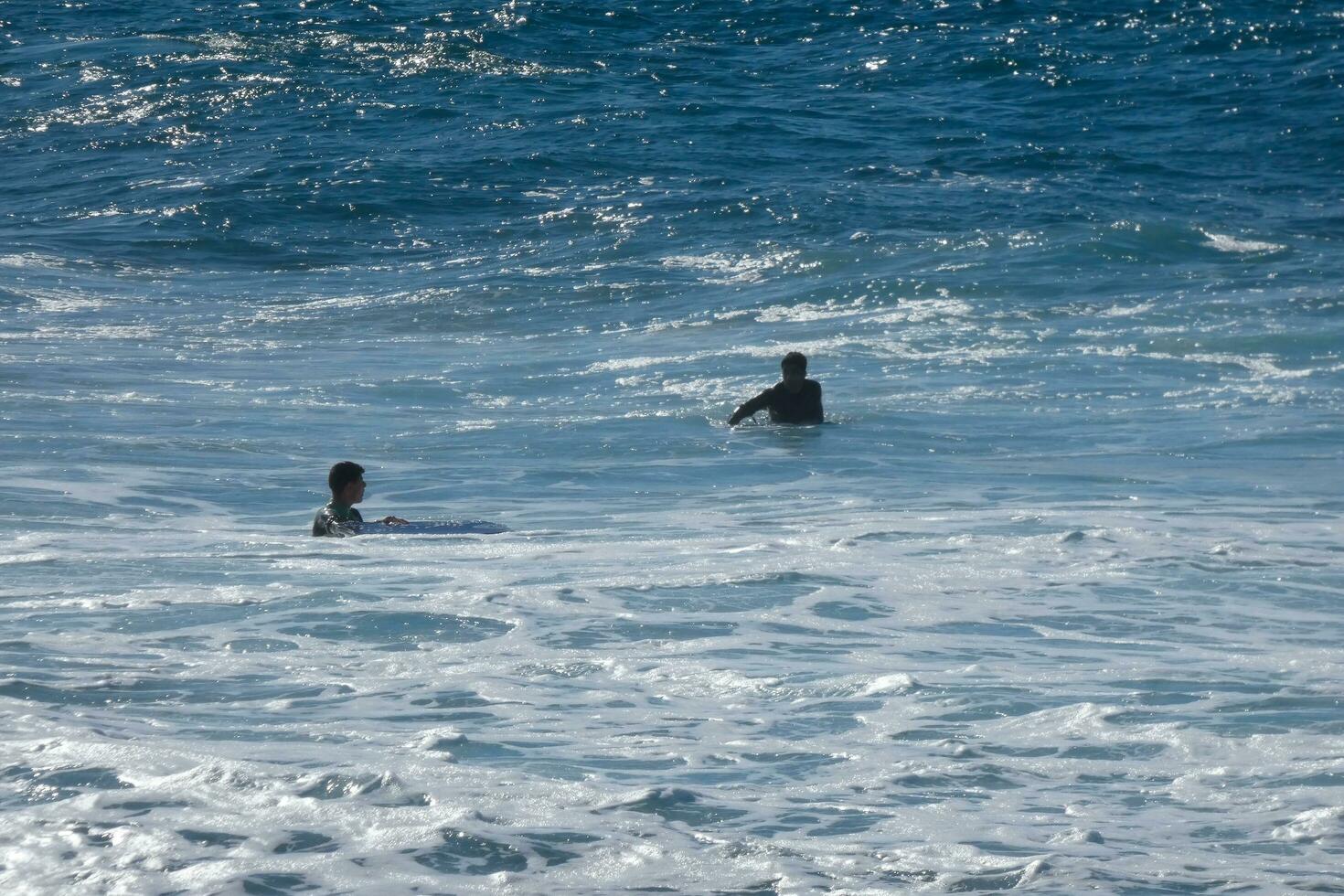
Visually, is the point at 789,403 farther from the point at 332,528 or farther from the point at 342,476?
the point at 332,528

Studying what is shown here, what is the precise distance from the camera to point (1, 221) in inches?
955

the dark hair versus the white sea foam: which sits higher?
the white sea foam

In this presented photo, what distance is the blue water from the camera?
4.89m

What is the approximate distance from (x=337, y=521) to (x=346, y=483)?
22cm

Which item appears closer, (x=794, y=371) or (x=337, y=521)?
(x=337, y=521)

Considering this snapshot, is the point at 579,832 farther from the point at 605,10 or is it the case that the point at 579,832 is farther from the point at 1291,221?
the point at 605,10

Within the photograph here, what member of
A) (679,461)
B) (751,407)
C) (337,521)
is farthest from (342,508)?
(751,407)

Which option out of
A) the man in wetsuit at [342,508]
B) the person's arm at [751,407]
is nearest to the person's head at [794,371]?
the person's arm at [751,407]

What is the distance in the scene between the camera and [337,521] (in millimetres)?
9203

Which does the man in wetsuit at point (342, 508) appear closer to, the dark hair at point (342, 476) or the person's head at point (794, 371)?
the dark hair at point (342, 476)

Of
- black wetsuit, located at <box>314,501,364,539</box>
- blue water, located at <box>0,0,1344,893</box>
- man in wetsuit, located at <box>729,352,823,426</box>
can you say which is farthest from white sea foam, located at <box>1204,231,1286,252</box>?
black wetsuit, located at <box>314,501,364,539</box>

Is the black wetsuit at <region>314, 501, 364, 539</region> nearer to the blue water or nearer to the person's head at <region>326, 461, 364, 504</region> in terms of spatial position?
the person's head at <region>326, 461, 364, 504</region>

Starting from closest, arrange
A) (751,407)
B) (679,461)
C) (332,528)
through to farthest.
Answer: (332,528) < (679,461) < (751,407)

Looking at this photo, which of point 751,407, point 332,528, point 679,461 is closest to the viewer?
point 332,528
